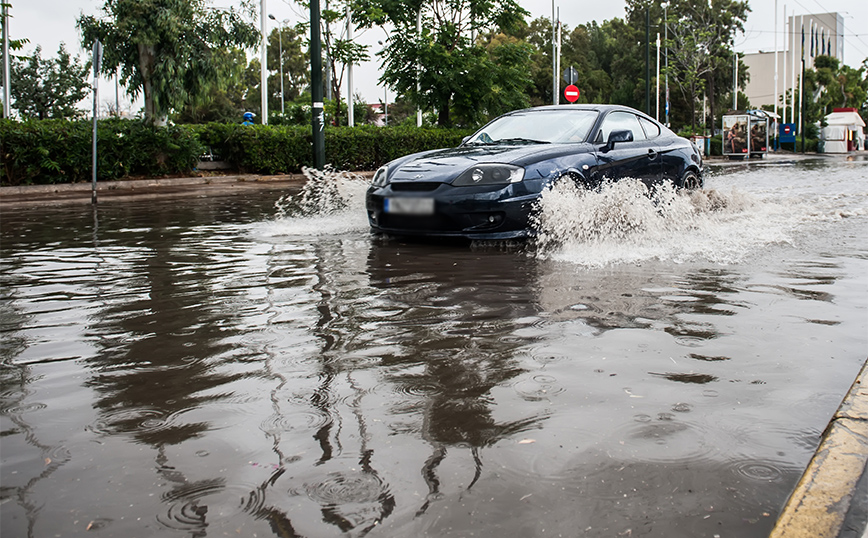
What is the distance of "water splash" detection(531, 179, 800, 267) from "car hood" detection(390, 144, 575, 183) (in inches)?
17.0

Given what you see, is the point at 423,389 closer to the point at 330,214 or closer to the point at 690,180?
the point at 690,180

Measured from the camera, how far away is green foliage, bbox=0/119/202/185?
1565 cm

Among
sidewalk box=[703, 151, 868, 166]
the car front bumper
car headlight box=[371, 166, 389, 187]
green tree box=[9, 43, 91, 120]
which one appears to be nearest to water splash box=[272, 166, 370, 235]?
car headlight box=[371, 166, 389, 187]

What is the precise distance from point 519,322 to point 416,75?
20.6m

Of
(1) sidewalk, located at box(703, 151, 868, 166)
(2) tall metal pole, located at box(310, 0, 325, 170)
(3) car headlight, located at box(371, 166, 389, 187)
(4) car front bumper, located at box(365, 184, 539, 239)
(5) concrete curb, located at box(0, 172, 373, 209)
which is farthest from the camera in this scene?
(1) sidewalk, located at box(703, 151, 868, 166)

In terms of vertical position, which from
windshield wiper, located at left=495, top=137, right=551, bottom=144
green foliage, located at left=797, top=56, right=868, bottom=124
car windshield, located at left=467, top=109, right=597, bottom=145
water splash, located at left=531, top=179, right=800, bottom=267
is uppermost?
green foliage, located at left=797, top=56, right=868, bottom=124

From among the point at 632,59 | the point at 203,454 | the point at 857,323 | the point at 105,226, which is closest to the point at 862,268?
the point at 857,323

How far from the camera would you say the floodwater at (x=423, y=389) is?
2285 mm

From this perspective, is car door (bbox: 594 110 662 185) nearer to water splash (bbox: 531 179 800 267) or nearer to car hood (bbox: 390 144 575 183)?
water splash (bbox: 531 179 800 267)

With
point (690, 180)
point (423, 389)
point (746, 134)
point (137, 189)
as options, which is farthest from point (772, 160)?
point (423, 389)

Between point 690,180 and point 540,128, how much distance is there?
214cm

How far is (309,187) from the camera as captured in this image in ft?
56.4

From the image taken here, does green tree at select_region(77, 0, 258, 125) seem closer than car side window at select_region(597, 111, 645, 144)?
No

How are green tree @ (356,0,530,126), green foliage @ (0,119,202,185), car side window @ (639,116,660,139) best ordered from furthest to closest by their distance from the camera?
green tree @ (356,0,530,126), green foliage @ (0,119,202,185), car side window @ (639,116,660,139)
